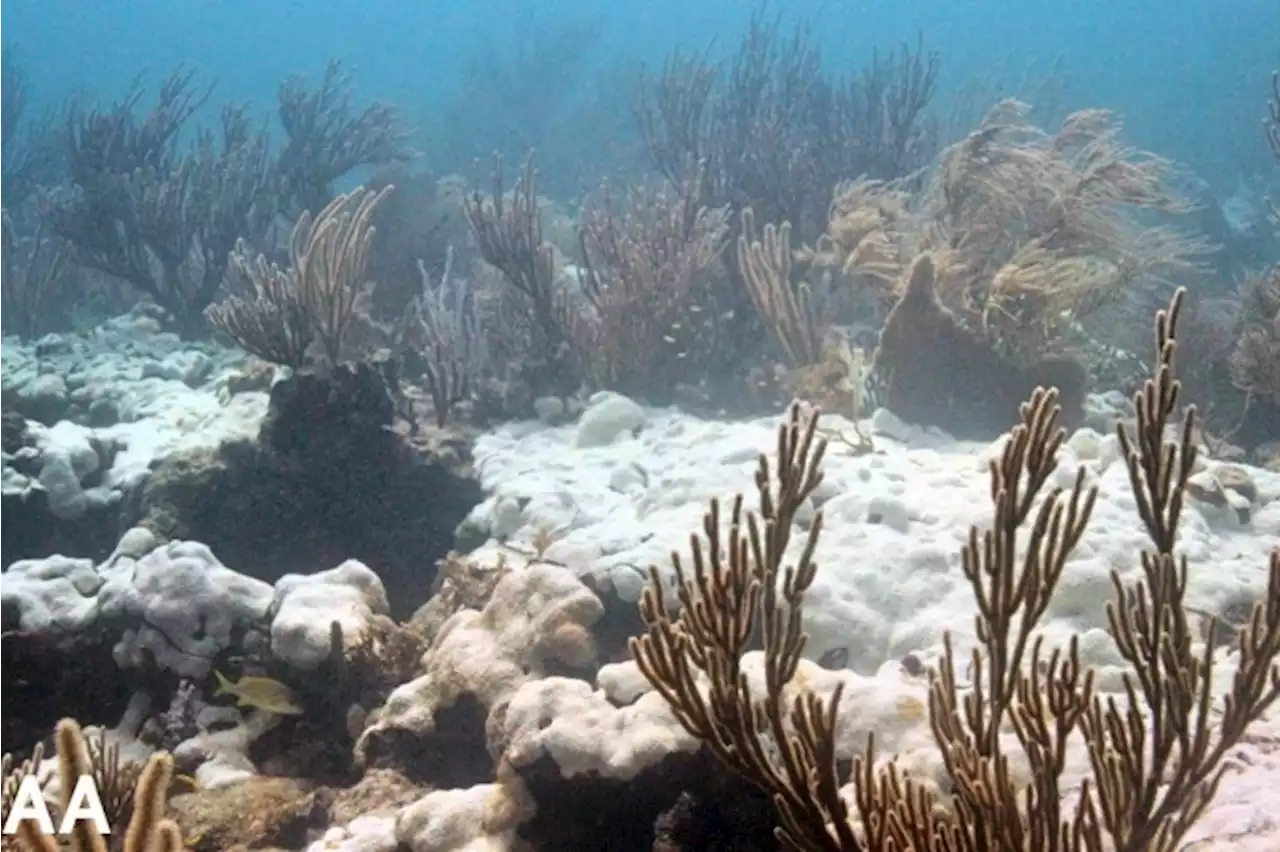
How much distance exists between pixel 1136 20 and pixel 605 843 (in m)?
71.3

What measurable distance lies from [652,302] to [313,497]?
3255mm

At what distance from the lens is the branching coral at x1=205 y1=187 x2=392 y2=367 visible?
22.9ft

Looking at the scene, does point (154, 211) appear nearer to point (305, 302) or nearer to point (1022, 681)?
point (305, 302)

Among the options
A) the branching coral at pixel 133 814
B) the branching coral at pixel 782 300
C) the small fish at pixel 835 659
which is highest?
the branching coral at pixel 782 300

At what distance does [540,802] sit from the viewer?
3.18m

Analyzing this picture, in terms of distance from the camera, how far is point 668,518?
212 inches

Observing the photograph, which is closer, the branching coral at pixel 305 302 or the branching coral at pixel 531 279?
the branching coral at pixel 305 302

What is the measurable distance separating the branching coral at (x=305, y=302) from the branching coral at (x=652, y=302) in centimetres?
206

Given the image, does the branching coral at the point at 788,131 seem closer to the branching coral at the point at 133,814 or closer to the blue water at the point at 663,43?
the blue water at the point at 663,43

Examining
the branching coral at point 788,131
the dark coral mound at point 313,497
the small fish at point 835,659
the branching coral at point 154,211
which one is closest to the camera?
the small fish at point 835,659

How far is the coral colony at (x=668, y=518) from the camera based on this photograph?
2.22 meters

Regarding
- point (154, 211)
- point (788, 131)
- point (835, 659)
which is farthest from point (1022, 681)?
point (154, 211)

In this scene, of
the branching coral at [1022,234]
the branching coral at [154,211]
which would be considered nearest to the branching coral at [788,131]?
the branching coral at [1022,234]

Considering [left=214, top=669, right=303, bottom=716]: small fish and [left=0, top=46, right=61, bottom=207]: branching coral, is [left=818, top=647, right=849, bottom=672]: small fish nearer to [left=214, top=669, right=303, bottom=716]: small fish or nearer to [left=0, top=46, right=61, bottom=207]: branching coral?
[left=214, top=669, right=303, bottom=716]: small fish
